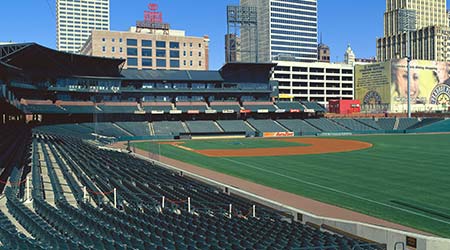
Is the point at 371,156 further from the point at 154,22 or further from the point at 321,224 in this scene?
the point at 154,22

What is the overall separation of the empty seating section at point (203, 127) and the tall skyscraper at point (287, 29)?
104 meters

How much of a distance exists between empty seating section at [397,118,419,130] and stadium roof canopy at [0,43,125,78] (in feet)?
177

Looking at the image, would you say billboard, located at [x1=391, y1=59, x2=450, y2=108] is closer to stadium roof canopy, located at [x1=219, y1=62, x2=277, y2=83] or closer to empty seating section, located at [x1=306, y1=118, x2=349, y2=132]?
empty seating section, located at [x1=306, y1=118, x2=349, y2=132]

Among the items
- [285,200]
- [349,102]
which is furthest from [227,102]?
[285,200]

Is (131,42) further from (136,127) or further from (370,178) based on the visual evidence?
(370,178)

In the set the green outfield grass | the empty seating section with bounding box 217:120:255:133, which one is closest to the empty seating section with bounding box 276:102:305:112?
the empty seating section with bounding box 217:120:255:133

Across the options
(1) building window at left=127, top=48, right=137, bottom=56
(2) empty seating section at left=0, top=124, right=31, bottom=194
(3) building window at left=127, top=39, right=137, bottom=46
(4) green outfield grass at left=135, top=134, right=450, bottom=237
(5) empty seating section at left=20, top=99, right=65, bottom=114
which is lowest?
(4) green outfield grass at left=135, top=134, right=450, bottom=237

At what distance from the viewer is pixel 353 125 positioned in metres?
74.5

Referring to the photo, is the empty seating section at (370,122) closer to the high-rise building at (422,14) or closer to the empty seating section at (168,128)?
the empty seating section at (168,128)

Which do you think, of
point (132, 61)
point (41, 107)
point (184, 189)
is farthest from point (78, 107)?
point (184, 189)

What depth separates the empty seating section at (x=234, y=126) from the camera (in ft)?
223

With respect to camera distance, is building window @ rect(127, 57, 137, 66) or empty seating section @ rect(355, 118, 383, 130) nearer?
empty seating section @ rect(355, 118, 383, 130)

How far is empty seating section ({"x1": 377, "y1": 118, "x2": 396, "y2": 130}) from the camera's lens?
7462 cm

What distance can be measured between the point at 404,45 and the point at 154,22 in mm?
123052
